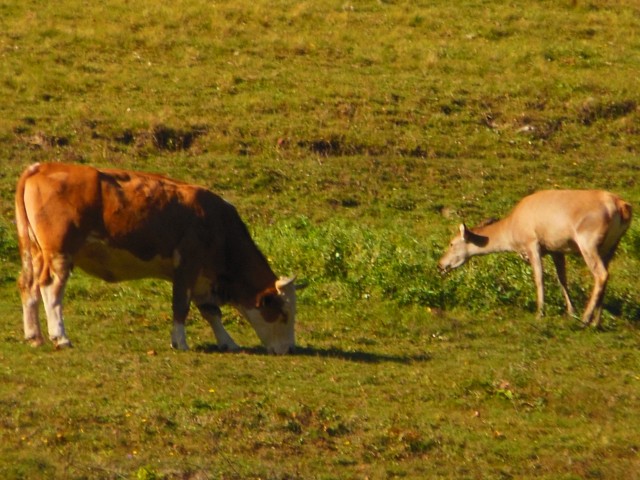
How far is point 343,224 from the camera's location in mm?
19516

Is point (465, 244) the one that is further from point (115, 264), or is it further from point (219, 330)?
point (115, 264)

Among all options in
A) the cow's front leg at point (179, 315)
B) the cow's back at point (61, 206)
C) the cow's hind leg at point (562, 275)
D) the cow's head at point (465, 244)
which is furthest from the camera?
the cow's head at point (465, 244)

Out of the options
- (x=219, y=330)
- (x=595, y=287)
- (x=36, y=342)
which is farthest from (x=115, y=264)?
(x=595, y=287)

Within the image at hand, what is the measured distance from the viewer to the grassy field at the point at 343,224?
10.7m

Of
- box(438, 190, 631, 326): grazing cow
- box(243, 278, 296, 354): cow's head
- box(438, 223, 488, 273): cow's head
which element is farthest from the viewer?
box(438, 223, 488, 273): cow's head

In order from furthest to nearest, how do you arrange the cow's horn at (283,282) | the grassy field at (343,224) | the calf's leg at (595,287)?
the calf's leg at (595,287) < the cow's horn at (283,282) < the grassy field at (343,224)

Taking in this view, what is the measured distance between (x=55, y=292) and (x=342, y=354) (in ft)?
10.0

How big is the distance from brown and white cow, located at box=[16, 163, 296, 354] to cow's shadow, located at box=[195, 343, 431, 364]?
5.6 inches

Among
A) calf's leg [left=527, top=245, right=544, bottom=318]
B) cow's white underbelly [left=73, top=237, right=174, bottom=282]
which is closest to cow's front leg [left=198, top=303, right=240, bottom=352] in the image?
cow's white underbelly [left=73, top=237, right=174, bottom=282]

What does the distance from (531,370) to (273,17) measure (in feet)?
63.4

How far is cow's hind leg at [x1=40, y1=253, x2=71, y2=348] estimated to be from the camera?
12.7 meters

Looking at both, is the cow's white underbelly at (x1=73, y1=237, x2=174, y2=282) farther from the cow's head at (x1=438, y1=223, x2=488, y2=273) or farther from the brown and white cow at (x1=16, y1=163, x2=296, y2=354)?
the cow's head at (x1=438, y1=223, x2=488, y2=273)

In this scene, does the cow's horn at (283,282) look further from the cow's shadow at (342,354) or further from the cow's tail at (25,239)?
the cow's tail at (25,239)

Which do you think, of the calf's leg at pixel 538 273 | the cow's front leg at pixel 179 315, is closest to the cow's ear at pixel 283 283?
the cow's front leg at pixel 179 315
